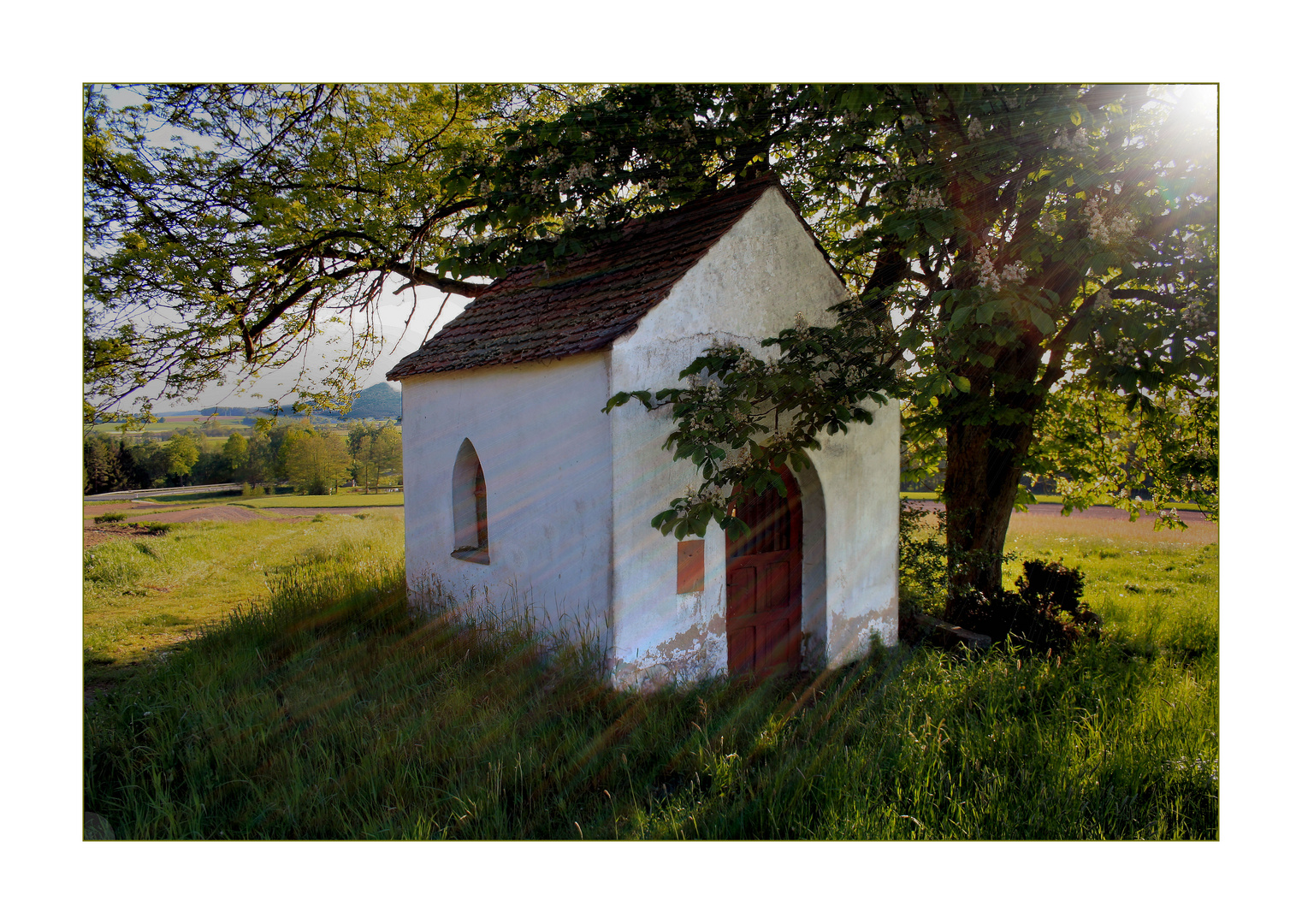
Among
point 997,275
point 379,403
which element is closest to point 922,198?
point 997,275

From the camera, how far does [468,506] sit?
23.7 feet

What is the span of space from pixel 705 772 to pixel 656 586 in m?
1.51

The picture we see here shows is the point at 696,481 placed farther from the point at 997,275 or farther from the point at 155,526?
the point at 155,526

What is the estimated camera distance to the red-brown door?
19.9 feet

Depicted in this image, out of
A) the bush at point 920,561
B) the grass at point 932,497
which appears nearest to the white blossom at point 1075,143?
the grass at point 932,497

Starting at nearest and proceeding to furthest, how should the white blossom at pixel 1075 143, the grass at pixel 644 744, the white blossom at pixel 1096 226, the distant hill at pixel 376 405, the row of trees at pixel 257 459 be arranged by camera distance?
the grass at pixel 644 744 < the white blossom at pixel 1096 226 < the row of trees at pixel 257 459 < the white blossom at pixel 1075 143 < the distant hill at pixel 376 405

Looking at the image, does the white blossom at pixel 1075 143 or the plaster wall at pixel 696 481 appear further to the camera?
the plaster wall at pixel 696 481

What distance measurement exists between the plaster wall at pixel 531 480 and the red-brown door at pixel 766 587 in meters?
1.47

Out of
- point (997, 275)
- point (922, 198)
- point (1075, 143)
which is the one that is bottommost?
point (997, 275)

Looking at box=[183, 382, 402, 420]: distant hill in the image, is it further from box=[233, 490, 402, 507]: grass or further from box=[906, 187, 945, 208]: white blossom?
box=[906, 187, 945, 208]: white blossom

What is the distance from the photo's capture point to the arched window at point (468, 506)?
7078mm

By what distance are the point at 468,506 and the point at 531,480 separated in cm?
170

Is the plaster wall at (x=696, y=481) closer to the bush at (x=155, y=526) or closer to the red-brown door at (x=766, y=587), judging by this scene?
the red-brown door at (x=766, y=587)

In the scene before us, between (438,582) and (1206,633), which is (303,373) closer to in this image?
(438,582)
